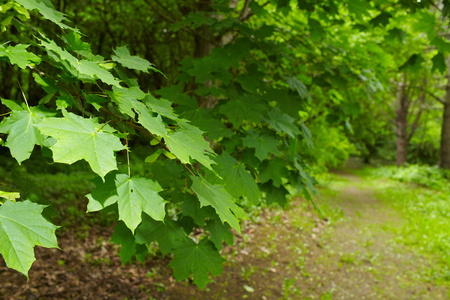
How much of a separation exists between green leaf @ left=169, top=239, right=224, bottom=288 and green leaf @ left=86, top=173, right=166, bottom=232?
806 millimetres

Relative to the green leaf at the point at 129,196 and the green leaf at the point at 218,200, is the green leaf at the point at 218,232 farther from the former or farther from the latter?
the green leaf at the point at 129,196

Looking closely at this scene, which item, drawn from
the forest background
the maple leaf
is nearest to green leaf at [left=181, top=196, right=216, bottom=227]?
the forest background

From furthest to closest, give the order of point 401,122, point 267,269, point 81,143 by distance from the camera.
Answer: point 401,122
point 267,269
point 81,143

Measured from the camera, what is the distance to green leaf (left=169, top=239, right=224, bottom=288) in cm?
180

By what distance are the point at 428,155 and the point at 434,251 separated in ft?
69.3

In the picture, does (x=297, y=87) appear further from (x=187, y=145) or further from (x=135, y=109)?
(x=135, y=109)

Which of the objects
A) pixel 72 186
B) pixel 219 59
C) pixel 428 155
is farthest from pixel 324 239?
pixel 428 155

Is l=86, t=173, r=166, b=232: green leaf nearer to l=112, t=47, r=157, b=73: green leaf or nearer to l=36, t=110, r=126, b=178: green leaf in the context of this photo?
l=36, t=110, r=126, b=178: green leaf

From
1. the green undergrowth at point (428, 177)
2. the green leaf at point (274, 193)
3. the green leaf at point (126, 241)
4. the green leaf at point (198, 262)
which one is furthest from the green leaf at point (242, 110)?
the green undergrowth at point (428, 177)

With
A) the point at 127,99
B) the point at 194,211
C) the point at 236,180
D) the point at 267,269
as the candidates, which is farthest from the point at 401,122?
the point at 127,99

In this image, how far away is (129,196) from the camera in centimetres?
111

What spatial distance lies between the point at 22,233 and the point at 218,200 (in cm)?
70

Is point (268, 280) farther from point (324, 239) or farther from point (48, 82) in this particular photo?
point (48, 82)

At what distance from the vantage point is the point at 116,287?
12.2 feet
